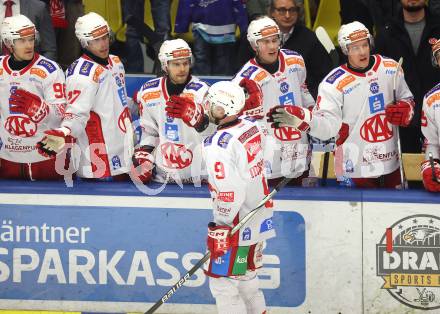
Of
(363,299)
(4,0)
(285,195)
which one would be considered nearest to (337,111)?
(285,195)

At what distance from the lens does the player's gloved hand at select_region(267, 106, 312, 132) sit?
8336mm

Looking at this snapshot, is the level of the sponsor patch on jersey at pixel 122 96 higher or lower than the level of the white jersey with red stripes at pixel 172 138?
higher

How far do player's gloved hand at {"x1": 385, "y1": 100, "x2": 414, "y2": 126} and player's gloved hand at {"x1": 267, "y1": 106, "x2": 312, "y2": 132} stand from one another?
0.61m

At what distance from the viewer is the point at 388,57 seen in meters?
9.52

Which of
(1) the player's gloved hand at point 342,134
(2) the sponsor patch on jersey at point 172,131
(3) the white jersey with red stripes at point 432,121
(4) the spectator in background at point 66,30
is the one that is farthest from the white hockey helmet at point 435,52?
(4) the spectator in background at point 66,30

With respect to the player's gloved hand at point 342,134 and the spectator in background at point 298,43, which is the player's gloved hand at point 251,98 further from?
the spectator in background at point 298,43


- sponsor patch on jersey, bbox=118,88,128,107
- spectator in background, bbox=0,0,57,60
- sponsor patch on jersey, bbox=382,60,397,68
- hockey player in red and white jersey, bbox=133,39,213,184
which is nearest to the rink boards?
hockey player in red and white jersey, bbox=133,39,213,184

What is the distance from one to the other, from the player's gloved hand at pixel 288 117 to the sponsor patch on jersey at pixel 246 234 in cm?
81

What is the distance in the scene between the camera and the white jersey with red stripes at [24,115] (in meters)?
9.00

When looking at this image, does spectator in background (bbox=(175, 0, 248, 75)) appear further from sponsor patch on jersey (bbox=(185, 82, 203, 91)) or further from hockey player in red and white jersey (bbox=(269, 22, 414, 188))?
hockey player in red and white jersey (bbox=(269, 22, 414, 188))

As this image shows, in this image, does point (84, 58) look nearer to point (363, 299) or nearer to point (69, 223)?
point (69, 223)

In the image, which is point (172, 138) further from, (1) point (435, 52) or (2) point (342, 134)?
(1) point (435, 52)

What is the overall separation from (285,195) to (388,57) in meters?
1.59

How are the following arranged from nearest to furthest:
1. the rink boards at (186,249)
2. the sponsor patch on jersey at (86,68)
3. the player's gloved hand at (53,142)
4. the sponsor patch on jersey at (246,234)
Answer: the sponsor patch on jersey at (246,234) → the rink boards at (186,249) → the player's gloved hand at (53,142) → the sponsor patch on jersey at (86,68)
